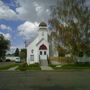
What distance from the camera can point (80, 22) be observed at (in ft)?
197

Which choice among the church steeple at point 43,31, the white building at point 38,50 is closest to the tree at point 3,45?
the church steeple at point 43,31

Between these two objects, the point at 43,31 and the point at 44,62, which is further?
the point at 43,31

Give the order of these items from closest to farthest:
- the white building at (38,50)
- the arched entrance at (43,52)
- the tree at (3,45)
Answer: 1. the arched entrance at (43,52)
2. the white building at (38,50)
3. the tree at (3,45)

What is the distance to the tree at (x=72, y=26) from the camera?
5912 centimetres

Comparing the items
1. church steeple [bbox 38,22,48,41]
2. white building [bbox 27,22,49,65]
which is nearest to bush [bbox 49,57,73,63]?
white building [bbox 27,22,49,65]

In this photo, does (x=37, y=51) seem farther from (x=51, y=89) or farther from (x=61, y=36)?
(x=51, y=89)

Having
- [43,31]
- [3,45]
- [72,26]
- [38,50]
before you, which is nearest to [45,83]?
[72,26]

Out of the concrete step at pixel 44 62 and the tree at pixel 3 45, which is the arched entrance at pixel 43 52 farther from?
the tree at pixel 3 45

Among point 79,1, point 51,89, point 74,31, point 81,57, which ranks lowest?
point 51,89

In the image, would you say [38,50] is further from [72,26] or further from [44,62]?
[72,26]

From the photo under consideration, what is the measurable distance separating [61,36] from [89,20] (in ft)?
23.4

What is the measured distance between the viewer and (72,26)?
59.6 metres

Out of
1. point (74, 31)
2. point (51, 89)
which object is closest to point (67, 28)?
point (74, 31)

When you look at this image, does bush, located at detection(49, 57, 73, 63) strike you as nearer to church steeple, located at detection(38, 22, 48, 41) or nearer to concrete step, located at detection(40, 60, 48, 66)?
concrete step, located at detection(40, 60, 48, 66)
